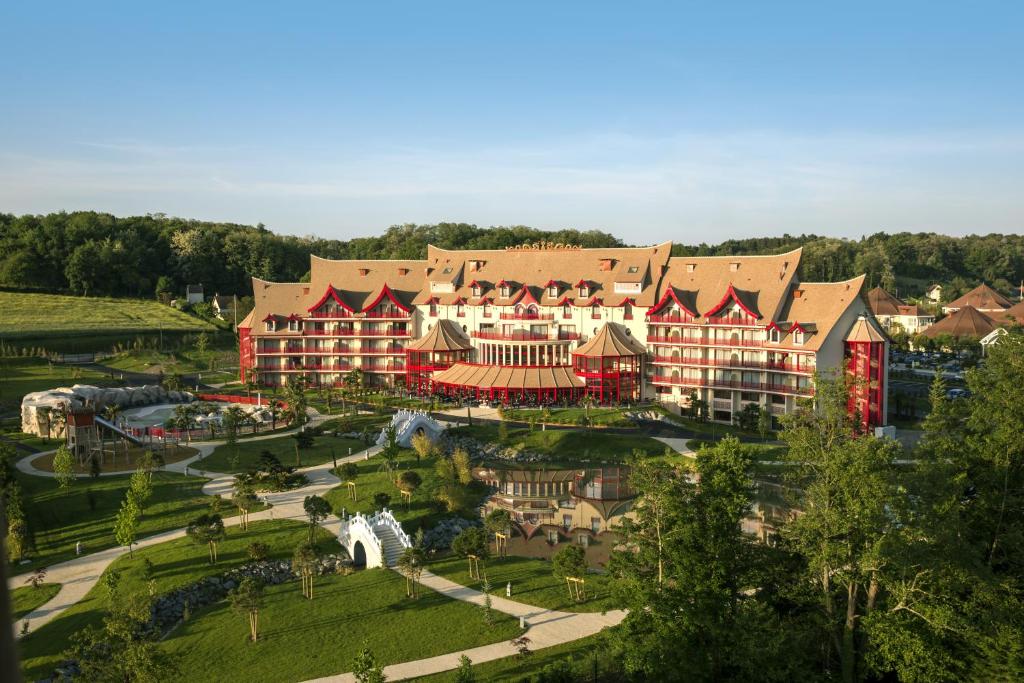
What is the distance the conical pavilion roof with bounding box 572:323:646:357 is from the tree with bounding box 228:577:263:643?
38532 mm

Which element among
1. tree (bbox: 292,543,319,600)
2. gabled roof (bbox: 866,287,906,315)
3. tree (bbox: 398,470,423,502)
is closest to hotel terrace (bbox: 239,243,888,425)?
tree (bbox: 398,470,423,502)

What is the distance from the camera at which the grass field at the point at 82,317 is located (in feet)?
295

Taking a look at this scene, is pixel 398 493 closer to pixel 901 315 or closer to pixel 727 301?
pixel 727 301

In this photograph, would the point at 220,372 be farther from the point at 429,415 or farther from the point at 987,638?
the point at 987,638

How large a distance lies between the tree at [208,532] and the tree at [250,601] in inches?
214

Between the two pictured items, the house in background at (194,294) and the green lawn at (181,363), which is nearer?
the green lawn at (181,363)

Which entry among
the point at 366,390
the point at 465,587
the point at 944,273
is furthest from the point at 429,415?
the point at 944,273

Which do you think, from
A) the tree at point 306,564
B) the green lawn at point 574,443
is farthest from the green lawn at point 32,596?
the green lawn at point 574,443

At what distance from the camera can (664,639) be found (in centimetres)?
2155

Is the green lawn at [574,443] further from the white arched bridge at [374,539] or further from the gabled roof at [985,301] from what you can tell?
the gabled roof at [985,301]

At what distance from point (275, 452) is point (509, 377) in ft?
66.8

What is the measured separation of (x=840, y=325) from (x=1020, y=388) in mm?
29213

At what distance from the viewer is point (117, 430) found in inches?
1941

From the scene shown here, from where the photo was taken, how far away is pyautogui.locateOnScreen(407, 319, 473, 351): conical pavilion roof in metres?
68.5
